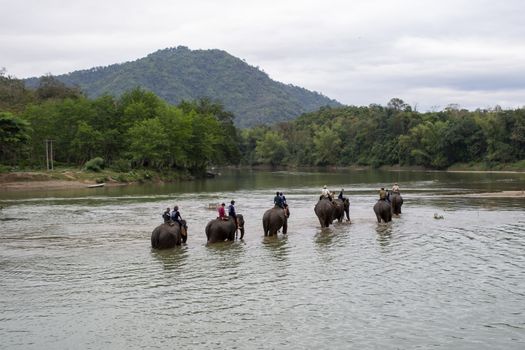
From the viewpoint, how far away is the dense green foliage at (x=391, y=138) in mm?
110125

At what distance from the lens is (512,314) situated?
502 inches

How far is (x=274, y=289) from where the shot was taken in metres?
15.4

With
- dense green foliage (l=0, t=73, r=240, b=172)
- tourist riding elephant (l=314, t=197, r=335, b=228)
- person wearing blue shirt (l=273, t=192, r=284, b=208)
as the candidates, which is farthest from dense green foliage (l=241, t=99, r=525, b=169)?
person wearing blue shirt (l=273, t=192, r=284, b=208)

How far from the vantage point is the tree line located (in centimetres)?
8425

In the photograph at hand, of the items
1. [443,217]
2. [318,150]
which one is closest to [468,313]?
[443,217]

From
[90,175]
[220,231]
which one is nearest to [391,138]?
[90,175]

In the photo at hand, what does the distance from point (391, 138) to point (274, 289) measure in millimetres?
127818

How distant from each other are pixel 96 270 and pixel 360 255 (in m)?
8.50

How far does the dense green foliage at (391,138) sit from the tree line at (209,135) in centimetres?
23

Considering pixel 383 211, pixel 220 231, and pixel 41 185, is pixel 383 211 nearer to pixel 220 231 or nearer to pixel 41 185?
pixel 220 231

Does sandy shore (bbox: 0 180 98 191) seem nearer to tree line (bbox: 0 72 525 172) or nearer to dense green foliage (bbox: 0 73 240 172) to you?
tree line (bbox: 0 72 525 172)

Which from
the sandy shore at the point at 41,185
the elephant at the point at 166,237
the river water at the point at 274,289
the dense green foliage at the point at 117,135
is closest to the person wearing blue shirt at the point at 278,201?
the river water at the point at 274,289

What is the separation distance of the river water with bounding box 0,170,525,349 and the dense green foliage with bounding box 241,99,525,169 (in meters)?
87.7

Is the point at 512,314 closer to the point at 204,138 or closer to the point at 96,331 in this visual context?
the point at 96,331
